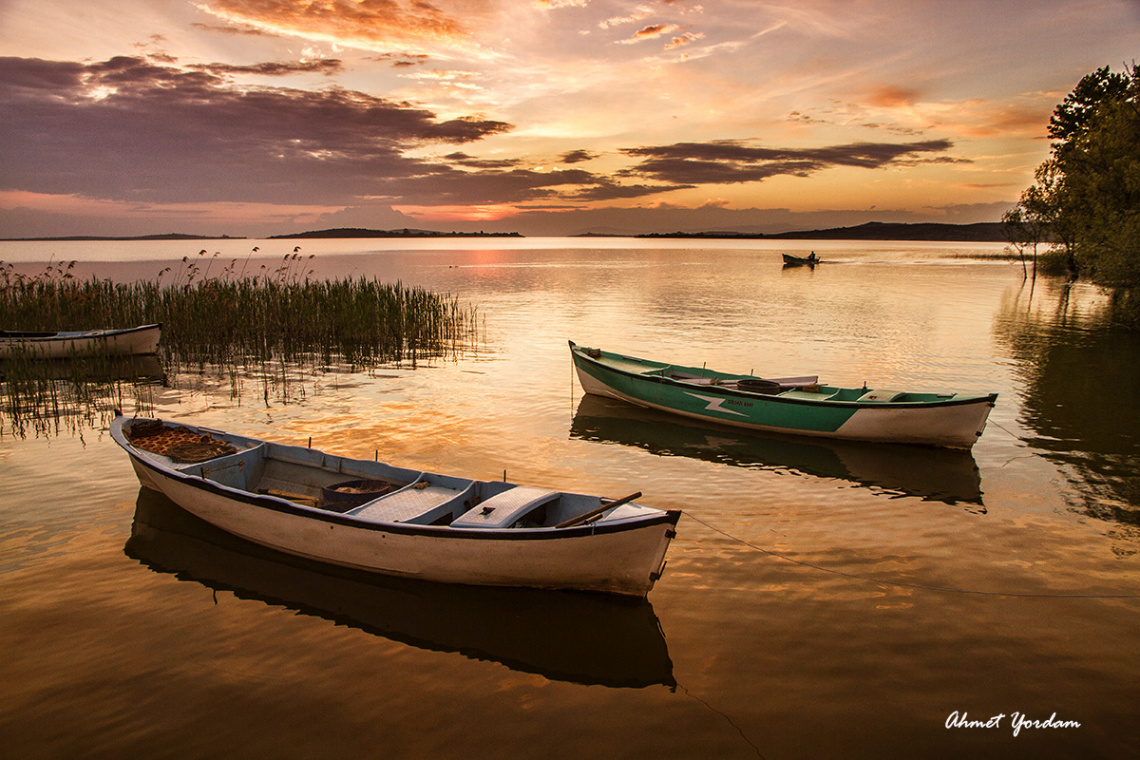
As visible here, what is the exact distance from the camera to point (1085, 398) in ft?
56.0

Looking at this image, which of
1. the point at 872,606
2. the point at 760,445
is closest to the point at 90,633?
the point at 872,606

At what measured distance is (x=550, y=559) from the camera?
6.91m

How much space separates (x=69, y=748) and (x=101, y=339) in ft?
54.9

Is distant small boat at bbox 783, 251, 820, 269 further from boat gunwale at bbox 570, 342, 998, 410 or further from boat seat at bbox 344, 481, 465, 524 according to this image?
boat seat at bbox 344, 481, 465, 524

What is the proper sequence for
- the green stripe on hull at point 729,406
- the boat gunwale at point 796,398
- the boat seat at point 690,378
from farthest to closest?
the boat seat at point 690,378 < the green stripe on hull at point 729,406 < the boat gunwale at point 796,398

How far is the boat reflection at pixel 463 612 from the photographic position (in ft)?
20.8

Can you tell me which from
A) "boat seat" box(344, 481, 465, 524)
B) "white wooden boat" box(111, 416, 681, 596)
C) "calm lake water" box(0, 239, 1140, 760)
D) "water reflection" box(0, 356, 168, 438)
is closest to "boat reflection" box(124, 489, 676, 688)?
"calm lake water" box(0, 239, 1140, 760)

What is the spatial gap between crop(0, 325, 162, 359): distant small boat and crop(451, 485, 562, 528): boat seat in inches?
629

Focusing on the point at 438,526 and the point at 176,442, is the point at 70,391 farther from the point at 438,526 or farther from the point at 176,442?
the point at 438,526

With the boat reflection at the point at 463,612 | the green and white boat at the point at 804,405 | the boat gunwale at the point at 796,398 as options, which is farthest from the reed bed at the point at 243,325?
the boat reflection at the point at 463,612

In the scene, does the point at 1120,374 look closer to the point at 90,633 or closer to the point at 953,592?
the point at 953,592

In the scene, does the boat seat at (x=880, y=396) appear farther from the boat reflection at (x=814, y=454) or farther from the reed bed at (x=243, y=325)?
the reed bed at (x=243, y=325)

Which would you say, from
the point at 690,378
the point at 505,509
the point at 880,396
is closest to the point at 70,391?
the point at 505,509

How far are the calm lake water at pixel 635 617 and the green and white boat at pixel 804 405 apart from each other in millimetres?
441
